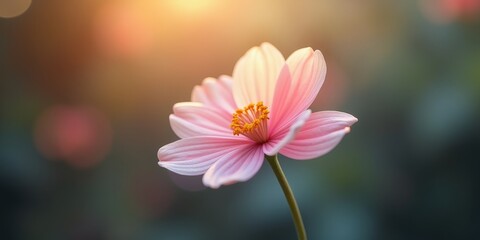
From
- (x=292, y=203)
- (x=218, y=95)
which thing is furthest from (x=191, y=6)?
(x=292, y=203)

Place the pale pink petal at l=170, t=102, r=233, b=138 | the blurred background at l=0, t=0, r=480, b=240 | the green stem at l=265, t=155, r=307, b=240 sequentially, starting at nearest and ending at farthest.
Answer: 1. the green stem at l=265, t=155, r=307, b=240
2. the pale pink petal at l=170, t=102, r=233, b=138
3. the blurred background at l=0, t=0, r=480, b=240

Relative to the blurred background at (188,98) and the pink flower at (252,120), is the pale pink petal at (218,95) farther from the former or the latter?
the blurred background at (188,98)
